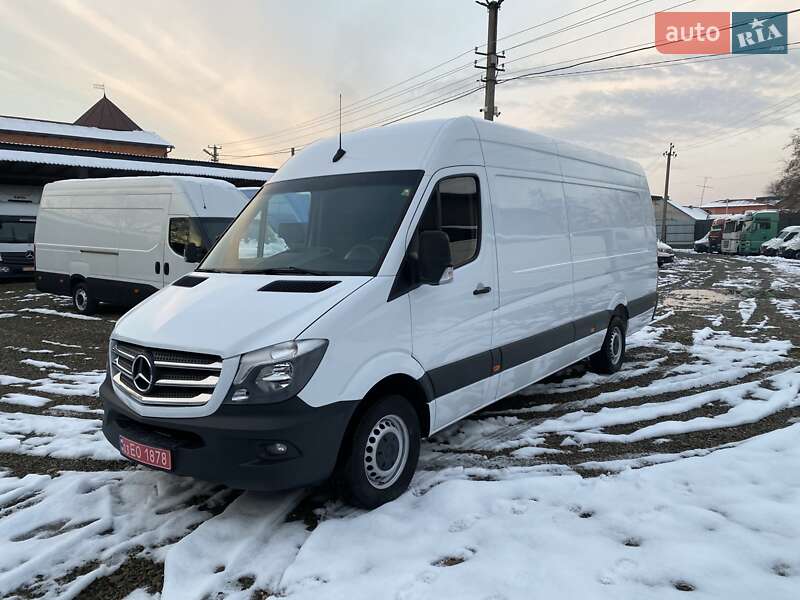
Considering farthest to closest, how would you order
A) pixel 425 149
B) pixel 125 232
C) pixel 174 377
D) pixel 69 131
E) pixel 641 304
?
pixel 69 131
pixel 125 232
pixel 641 304
pixel 425 149
pixel 174 377

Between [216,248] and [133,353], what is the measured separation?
1345 millimetres

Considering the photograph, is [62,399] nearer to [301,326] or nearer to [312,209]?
[312,209]

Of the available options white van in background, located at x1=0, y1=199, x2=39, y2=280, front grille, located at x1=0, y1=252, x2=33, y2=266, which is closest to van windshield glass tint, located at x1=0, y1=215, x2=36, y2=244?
white van in background, located at x1=0, y1=199, x2=39, y2=280

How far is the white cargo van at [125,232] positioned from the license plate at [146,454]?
6.58m

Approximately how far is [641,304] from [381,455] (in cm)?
570

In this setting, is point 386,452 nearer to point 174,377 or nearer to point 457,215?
point 174,377

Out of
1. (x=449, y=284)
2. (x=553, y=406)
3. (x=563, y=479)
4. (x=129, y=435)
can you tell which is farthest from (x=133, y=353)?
(x=553, y=406)

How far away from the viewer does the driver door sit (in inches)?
152

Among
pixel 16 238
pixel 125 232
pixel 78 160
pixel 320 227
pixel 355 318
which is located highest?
pixel 78 160

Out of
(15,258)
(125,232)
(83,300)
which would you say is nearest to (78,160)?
(15,258)

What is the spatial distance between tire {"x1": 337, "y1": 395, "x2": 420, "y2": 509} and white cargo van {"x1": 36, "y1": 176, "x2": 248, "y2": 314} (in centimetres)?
691

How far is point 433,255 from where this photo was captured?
354 centimetres

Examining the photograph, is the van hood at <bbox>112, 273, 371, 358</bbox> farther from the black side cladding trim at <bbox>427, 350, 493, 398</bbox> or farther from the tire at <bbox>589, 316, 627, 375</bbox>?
the tire at <bbox>589, 316, 627, 375</bbox>

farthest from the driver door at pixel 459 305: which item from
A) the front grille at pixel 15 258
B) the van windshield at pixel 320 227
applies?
the front grille at pixel 15 258
